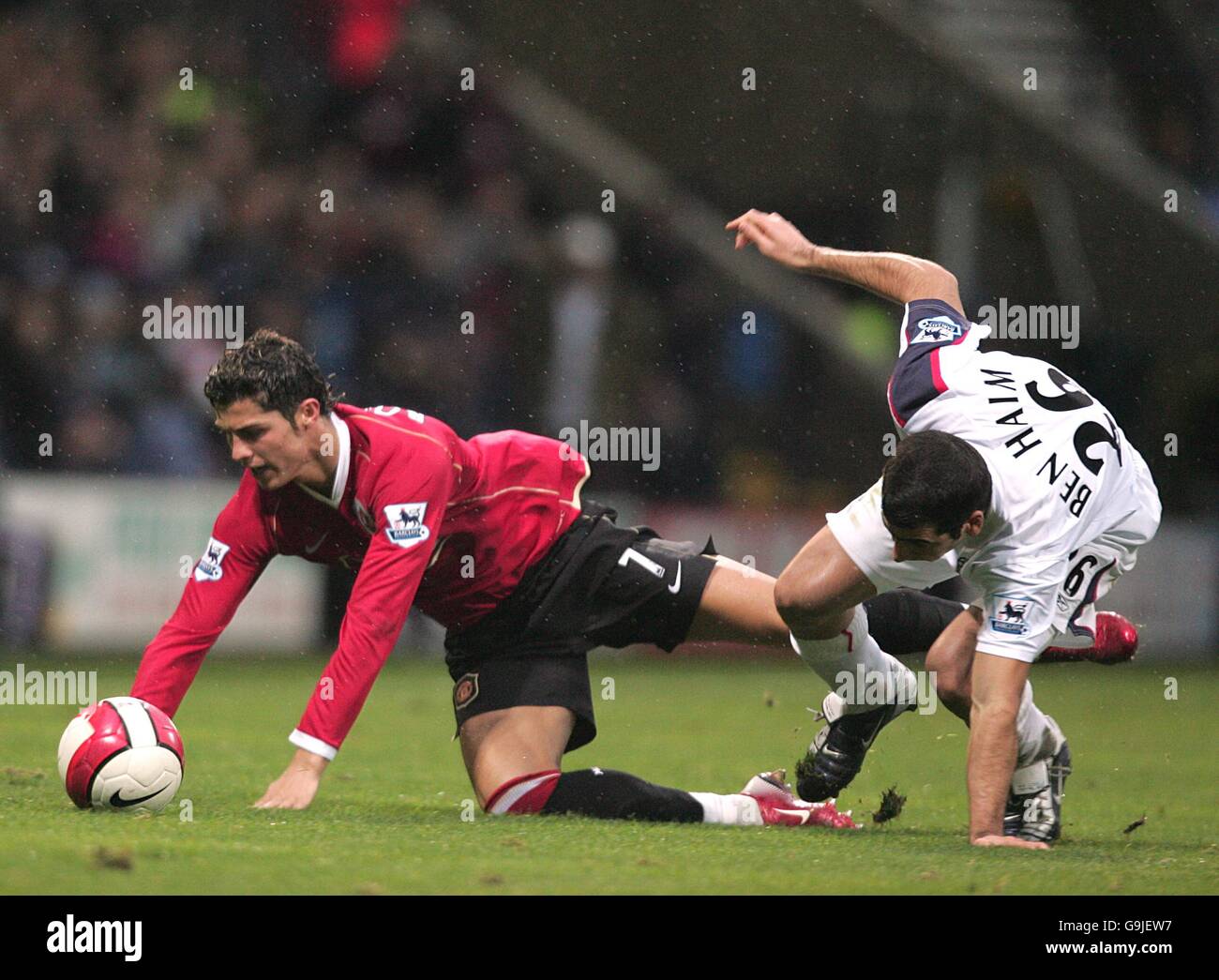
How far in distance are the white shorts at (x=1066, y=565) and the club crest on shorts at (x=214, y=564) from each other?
171 cm

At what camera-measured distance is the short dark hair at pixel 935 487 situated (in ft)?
13.9

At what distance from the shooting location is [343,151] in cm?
1298

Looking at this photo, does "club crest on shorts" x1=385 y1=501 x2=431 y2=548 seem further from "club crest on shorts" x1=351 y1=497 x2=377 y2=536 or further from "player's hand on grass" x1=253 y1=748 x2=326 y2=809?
"player's hand on grass" x1=253 y1=748 x2=326 y2=809

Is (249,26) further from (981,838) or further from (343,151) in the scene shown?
(981,838)

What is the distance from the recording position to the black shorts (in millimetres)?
5395

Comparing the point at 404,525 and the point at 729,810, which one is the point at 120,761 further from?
the point at 729,810

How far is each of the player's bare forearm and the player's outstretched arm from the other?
1.21 m

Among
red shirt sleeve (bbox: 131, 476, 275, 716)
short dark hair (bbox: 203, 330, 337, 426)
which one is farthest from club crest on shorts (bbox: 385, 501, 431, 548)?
red shirt sleeve (bbox: 131, 476, 275, 716)

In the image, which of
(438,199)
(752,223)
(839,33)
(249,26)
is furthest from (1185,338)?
(752,223)

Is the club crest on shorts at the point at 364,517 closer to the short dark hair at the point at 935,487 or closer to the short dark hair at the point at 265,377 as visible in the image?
the short dark hair at the point at 265,377

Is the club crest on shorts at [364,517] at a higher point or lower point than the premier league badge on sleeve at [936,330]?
lower

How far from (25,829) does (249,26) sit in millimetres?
9943

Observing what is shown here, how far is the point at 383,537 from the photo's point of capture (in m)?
4.78

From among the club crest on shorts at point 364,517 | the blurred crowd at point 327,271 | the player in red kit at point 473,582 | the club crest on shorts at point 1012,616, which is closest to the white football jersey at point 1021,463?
the club crest on shorts at point 1012,616
